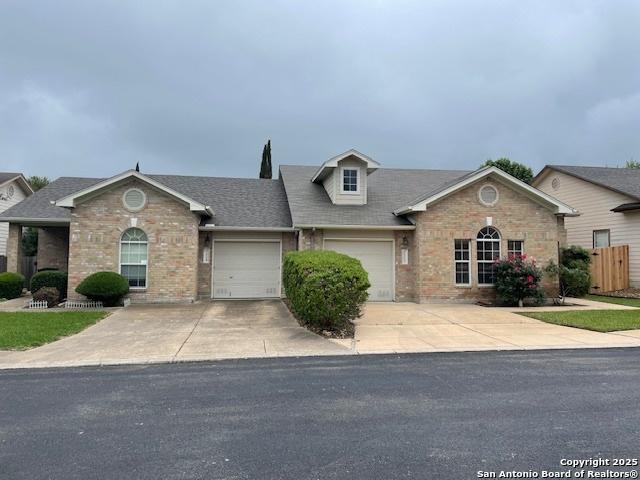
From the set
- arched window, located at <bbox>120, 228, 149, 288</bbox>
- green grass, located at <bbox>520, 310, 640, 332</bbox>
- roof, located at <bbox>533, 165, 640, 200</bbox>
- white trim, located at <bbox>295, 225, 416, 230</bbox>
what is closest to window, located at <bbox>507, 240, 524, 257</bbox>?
green grass, located at <bbox>520, 310, 640, 332</bbox>

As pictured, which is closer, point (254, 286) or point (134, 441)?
point (134, 441)

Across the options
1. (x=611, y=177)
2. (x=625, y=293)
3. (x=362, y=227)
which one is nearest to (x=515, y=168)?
(x=611, y=177)

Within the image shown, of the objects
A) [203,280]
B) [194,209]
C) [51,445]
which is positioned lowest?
[51,445]

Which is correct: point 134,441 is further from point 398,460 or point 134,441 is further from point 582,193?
point 582,193

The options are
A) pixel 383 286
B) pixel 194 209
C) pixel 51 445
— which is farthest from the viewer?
pixel 383 286

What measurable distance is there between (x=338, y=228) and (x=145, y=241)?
7.02 m

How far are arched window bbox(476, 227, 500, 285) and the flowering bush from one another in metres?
0.86

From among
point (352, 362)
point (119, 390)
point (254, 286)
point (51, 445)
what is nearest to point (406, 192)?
point (254, 286)

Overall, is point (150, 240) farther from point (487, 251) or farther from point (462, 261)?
point (487, 251)

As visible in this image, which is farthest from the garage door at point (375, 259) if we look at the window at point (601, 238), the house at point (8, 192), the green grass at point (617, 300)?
the house at point (8, 192)

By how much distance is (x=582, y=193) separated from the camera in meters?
23.2

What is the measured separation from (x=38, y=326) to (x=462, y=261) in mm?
13479

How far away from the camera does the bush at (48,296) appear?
48.2ft

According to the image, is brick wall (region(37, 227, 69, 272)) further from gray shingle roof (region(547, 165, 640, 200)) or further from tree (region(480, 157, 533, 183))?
tree (region(480, 157, 533, 183))
